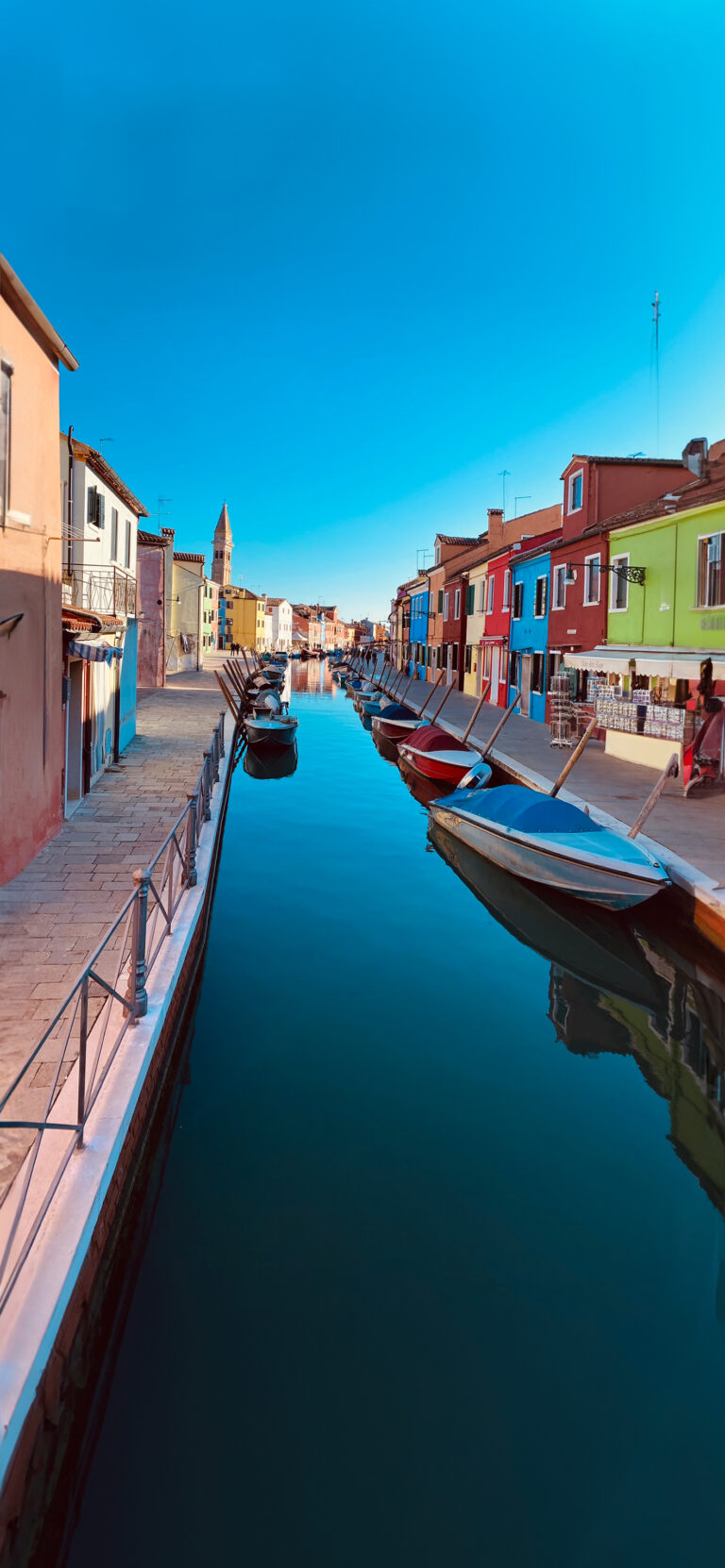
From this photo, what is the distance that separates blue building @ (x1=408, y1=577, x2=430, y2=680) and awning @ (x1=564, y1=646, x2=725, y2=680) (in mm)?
32334

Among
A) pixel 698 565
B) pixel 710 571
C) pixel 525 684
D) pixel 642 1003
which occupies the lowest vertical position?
pixel 642 1003

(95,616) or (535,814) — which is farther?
(95,616)

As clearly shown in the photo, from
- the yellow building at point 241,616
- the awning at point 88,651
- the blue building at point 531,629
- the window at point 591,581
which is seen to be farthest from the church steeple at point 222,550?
the awning at point 88,651

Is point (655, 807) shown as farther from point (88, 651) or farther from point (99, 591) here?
point (99, 591)

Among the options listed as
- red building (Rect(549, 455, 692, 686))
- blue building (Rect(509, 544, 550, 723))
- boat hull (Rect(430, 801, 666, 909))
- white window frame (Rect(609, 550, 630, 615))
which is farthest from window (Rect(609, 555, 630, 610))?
boat hull (Rect(430, 801, 666, 909))

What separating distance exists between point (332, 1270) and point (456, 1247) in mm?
768

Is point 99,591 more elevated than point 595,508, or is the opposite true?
point 595,508

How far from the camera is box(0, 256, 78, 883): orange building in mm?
8602

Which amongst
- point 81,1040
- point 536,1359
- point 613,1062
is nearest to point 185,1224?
point 81,1040

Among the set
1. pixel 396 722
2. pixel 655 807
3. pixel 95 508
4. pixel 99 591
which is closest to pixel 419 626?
pixel 396 722

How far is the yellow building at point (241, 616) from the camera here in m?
105

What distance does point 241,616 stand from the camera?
107 m

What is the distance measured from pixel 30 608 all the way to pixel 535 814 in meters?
7.07

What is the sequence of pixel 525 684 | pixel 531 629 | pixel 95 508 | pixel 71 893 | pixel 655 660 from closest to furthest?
pixel 71 893, pixel 655 660, pixel 95 508, pixel 531 629, pixel 525 684
